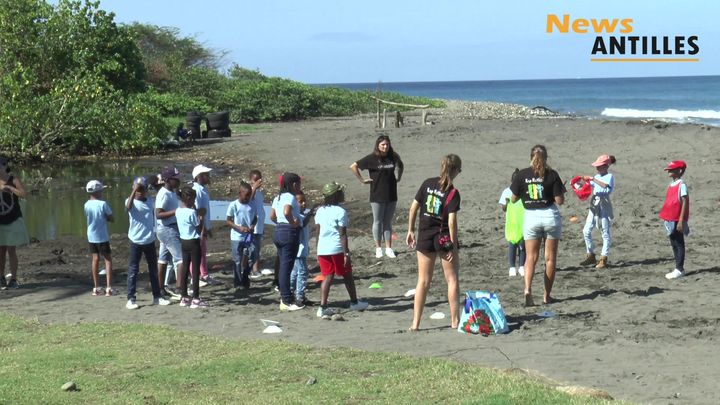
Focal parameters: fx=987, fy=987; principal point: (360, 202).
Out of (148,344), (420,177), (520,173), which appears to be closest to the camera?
(148,344)

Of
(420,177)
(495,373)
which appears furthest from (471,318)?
(420,177)

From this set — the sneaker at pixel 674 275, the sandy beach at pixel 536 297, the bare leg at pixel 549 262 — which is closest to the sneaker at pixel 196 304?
the sandy beach at pixel 536 297

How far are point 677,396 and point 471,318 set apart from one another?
2504mm

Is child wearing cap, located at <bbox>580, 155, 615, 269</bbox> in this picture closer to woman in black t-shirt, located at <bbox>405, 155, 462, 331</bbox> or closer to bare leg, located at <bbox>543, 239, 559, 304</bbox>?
bare leg, located at <bbox>543, 239, 559, 304</bbox>

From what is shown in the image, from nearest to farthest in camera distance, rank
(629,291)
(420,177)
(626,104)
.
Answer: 1. (629,291)
2. (420,177)
3. (626,104)

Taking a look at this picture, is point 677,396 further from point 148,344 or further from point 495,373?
point 148,344

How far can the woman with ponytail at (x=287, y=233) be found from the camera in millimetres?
11148

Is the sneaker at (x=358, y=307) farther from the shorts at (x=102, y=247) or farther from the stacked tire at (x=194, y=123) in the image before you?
the stacked tire at (x=194, y=123)

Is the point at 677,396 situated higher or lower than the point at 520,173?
lower

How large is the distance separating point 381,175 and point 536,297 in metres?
3.32

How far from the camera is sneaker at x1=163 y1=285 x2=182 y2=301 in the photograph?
12.1 m

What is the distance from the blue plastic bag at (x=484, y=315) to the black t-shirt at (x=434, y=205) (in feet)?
2.58

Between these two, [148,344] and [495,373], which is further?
[148,344]

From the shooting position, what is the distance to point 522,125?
1351 inches
